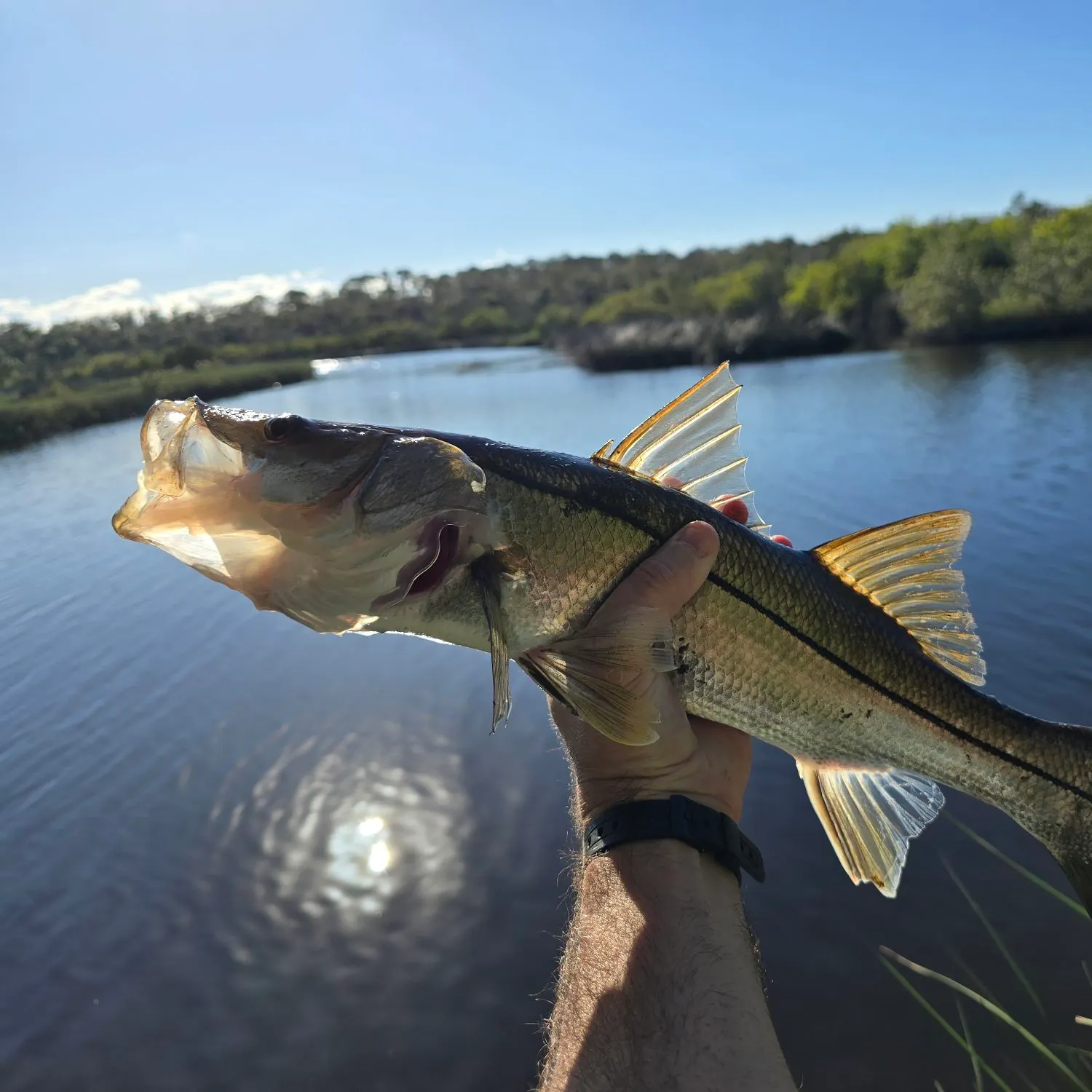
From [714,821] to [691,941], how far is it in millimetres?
498

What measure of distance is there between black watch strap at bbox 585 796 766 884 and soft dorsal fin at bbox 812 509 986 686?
976 millimetres

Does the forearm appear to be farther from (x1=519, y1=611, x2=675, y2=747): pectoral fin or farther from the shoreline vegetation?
the shoreline vegetation

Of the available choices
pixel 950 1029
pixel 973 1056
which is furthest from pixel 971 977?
pixel 973 1056

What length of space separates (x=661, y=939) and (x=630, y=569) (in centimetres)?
113

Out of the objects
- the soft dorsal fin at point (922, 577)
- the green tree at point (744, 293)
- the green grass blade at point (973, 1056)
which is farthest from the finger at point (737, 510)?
the green tree at point (744, 293)

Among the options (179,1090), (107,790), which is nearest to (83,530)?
(107,790)

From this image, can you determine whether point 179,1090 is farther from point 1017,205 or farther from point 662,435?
point 1017,205

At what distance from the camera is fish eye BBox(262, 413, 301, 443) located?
80.4 inches

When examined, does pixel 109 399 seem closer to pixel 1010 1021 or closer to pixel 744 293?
pixel 744 293

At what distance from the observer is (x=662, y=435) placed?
2.71 metres

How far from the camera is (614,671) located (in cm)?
231

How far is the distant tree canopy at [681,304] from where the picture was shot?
3944 cm

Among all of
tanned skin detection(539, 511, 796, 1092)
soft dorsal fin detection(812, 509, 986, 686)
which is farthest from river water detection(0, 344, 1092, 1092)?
soft dorsal fin detection(812, 509, 986, 686)

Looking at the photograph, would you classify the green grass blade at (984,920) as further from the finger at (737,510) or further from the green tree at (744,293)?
the green tree at (744,293)
